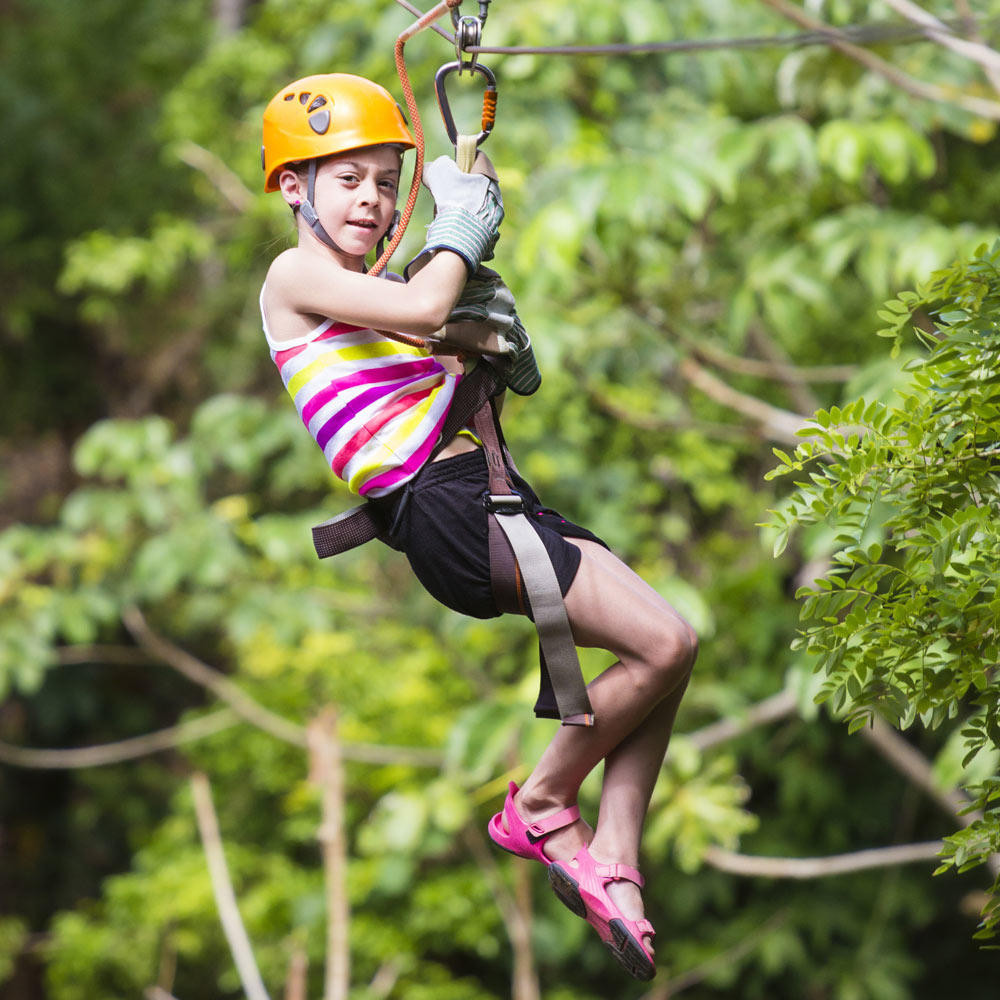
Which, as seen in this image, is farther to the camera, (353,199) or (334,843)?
(334,843)

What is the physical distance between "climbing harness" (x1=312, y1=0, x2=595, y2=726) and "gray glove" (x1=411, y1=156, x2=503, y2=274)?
0.03 metres

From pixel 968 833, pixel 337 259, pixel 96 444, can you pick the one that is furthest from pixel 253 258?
pixel 968 833

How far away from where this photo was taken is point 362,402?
1.91m

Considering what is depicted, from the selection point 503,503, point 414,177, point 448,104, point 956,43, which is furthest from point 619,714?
point 956,43

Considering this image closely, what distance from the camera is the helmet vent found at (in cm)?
194

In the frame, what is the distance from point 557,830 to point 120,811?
8076 mm

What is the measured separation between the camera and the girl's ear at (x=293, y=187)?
2006mm

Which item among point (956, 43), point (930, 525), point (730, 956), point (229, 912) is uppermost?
point (956, 43)

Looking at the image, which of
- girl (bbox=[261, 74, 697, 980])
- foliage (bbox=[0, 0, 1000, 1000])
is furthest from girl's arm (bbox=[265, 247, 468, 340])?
foliage (bbox=[0, 0, 1000, 1000])

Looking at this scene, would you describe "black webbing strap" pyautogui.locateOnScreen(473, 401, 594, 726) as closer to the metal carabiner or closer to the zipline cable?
the metal carabiner

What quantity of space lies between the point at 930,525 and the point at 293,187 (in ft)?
3.34

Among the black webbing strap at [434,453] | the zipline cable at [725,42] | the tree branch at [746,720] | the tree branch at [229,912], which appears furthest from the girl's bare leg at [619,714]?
the tree branch at [229,912]

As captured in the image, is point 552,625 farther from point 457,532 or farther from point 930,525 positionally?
point 930,525

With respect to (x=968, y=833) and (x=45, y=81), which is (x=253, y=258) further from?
(x=968, y=833)
